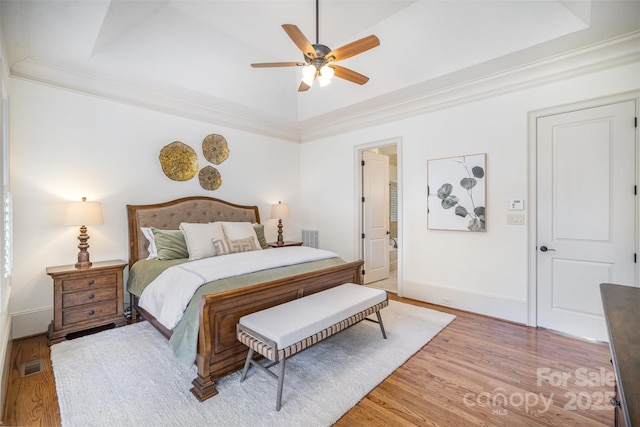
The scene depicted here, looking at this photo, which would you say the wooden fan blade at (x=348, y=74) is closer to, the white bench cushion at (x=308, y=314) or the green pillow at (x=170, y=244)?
the white bench cushion at (x=308, y=314)

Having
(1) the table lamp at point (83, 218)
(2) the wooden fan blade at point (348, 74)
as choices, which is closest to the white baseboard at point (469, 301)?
(2) the wooden fan blade at point (348, 74)

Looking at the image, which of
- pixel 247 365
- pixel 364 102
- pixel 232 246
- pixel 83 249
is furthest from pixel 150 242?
pixel 364 102

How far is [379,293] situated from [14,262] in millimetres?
3672

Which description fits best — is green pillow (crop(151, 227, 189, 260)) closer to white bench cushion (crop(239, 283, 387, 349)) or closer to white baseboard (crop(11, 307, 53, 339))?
white baseboard (crop(11, 307, 53, 339))

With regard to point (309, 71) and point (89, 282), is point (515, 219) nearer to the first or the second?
point (309, 71)

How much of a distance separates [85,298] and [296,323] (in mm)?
2381

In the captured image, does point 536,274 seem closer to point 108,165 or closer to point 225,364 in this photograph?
point 225,364

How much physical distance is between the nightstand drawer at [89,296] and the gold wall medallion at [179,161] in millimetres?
1628

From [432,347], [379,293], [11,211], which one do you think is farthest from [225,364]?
[11,211]

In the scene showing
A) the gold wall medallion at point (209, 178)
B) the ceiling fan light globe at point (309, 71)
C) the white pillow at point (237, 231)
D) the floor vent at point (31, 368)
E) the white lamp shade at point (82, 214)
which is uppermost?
the ceiling fan light globe at point (309, 71)

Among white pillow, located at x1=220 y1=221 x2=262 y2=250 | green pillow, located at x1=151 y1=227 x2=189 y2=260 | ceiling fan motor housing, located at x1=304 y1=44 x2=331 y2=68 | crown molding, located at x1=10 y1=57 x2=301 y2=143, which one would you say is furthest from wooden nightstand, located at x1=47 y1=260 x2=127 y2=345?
ceiling fan motor housing, located at x1=304 y1=44 x2=331 y2=68

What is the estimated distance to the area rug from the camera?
6.15ft

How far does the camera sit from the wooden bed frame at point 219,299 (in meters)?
2.10

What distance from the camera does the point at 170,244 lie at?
138 inches
